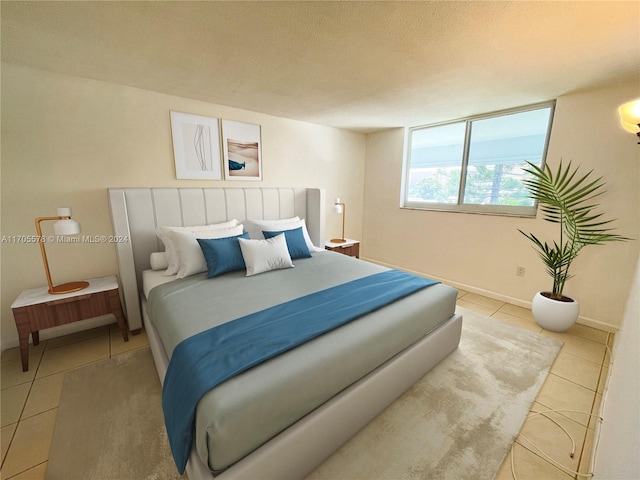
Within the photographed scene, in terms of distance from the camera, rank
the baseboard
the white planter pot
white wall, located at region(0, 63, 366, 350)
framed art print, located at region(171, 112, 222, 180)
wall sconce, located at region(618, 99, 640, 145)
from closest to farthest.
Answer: wall sconce, located at region(618, 99, 640, 145) → white wall, located at region(0, 63, 366, 350) → the white planter pot → the baseboard → framed art print, located at region(171, 112, 222, 180)

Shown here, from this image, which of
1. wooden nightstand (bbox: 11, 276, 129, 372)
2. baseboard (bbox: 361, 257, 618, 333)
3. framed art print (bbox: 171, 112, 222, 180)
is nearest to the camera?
wooden nightstand (bbox: 11, 276, 129, 372)

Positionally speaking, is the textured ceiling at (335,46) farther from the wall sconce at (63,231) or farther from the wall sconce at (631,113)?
the wall sconce at (63,231)

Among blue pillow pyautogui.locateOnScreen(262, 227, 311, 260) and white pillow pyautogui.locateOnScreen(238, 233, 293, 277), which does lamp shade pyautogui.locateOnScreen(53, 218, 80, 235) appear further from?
blue pillow pyautogui.locateOnScreen(262, 227, 311, 260)

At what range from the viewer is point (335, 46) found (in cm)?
170

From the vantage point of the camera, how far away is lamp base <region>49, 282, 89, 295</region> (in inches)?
81.2

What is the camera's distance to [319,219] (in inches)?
140

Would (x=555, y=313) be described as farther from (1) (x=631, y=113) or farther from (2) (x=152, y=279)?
(2) (x=152, y=279)

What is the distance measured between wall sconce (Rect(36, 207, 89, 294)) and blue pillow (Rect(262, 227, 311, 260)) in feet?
5.02

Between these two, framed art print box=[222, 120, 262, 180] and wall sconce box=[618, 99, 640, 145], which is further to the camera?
framed art print box=[222, 120, 262, 180]

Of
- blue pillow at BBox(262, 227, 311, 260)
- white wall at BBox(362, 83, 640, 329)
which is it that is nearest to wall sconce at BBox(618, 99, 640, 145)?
white wall at BBox(362, 83, 640, 329)

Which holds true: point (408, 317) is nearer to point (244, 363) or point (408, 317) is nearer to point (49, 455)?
point (244, 363)

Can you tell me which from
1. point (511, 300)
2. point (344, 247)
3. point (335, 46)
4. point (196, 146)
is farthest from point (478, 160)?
point (196, 146)

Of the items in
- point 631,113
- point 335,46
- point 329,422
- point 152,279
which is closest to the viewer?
point 329,422

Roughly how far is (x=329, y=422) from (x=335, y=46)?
2.19 meters
